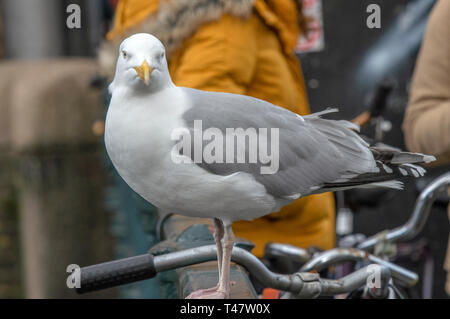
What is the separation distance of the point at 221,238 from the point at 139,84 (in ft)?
0.71

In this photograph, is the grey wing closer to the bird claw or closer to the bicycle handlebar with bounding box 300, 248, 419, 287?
the bird claw

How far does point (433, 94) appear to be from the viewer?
1.28m

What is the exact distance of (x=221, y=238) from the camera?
645 mm

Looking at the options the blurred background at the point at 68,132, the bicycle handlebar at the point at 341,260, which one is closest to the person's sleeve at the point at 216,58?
the bicycle handlebar at the point at 341,260

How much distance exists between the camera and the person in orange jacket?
26.0 inches

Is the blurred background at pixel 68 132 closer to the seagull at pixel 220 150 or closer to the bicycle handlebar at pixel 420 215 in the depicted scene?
the bicycle handlebar at pixel 420 215

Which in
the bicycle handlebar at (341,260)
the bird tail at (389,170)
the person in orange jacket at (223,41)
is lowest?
the bicycle handlebar at (341,260)

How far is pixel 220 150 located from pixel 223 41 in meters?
0.18

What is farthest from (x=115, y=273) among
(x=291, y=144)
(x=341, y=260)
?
(x=341, y=260)

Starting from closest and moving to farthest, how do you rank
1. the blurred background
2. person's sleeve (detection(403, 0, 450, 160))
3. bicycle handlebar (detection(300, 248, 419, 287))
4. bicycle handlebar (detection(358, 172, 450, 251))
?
1. bicycle handlebar (detection(300, 248, 419, 287))
2. bicycle handlebar (detection(358, 172, 450, 251))
3. person's sleeve (detection(403, 0, 450, 160))
4. the blurred background

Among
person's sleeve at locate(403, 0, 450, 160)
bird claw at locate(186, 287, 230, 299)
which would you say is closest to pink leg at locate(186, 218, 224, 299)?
bird claw at locate(186, 287, 230, 299)

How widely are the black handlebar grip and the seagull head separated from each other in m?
0.21

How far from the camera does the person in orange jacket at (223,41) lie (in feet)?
2.17
